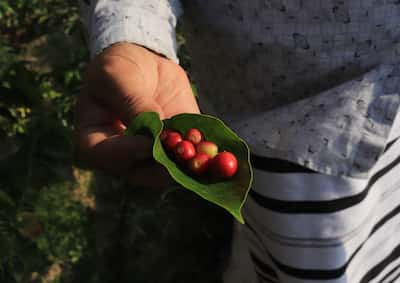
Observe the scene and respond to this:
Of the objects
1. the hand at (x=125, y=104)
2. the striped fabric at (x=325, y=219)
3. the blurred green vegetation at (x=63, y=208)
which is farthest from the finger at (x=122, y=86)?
the blurred green vegetation at (x=63, y=208)

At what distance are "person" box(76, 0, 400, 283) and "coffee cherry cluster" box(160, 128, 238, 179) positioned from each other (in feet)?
0.22

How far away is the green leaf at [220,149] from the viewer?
516mm

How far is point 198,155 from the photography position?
1.80ft

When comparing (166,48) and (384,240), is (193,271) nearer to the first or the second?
(384,240)

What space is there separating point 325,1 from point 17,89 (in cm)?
86

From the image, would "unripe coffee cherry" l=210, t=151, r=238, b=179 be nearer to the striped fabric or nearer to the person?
the person

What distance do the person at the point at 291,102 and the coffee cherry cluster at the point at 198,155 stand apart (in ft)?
0.22

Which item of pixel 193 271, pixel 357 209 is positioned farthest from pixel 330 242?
pixel 193 271

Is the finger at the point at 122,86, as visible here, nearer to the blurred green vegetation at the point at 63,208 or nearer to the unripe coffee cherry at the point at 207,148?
the unripe coffee cherry at the point at 207,148

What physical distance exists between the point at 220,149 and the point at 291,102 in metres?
0.25

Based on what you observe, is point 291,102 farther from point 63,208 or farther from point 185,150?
point 63,208

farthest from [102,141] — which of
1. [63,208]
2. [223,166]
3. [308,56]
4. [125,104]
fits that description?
[63,208]

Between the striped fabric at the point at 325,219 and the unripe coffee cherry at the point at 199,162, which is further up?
the unripe coffee cherry at the point at 199,162

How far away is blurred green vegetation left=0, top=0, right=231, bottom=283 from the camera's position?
1.27 m
